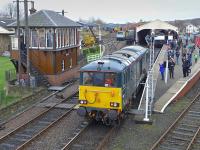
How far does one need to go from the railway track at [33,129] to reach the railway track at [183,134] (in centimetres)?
549

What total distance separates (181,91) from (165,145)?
934 cm

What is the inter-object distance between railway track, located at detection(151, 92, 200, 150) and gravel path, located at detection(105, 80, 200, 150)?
0.33 m

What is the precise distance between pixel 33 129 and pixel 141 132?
5178mm

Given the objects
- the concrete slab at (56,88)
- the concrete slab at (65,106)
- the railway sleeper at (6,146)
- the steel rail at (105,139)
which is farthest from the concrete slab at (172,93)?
the railway sleeper at (6,146)

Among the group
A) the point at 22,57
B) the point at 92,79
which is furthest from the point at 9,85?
the point at 92,79

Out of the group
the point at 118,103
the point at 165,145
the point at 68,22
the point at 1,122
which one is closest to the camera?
the point at 165,145

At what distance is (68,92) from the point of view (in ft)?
81.8

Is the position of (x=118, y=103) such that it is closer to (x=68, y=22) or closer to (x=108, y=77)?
(x=108, y=77)

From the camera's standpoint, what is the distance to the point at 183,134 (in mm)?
16031

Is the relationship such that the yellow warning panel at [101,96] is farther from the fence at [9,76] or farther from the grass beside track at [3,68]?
the grass beside track at [3,68]

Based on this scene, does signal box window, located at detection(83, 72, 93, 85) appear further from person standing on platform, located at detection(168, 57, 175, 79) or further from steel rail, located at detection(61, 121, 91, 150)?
person standing on platform, located at detection(168, 57, 175, 79)

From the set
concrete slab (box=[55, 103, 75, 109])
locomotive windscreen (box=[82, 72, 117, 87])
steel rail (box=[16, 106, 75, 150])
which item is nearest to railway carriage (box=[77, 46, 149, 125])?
locomotive windscreen (box=[82, 72, 117, 87])

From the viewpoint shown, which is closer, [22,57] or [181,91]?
[181,91]

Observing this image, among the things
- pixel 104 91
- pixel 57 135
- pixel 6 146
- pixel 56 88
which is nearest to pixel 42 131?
pixel 57 135
